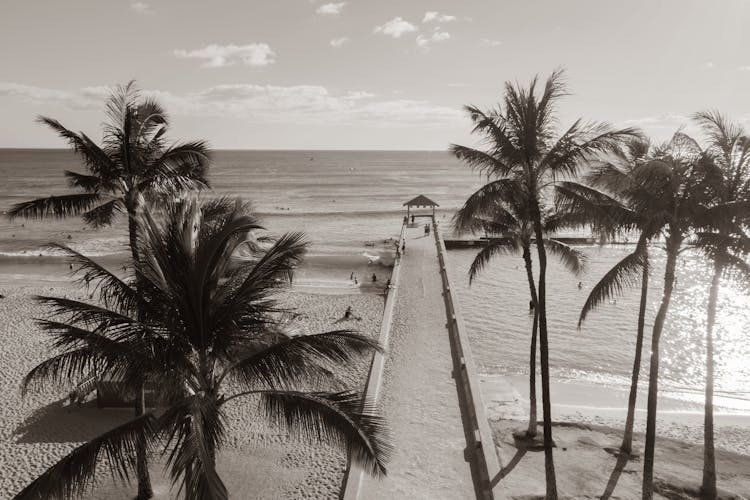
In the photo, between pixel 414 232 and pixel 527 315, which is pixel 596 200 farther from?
pixel 414 232

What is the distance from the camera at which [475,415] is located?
1234 centimetres

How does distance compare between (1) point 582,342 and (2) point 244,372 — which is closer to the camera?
(2) point 244,372

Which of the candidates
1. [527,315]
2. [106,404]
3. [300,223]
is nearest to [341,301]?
[527,315]

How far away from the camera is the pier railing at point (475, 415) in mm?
10250

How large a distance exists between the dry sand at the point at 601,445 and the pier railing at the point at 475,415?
344 mm

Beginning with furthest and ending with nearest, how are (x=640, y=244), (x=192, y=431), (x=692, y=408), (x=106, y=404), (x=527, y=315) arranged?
1. (x=527, y=315)
2. (x=692, y=408)
3. (x=106, y=404)
4. (x=640, y=244)
5. (x=192, y=431)

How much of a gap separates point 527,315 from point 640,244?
1680 cm

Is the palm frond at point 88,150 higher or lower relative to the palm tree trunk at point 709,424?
higher

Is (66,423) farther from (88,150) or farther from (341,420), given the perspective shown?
(341,420)

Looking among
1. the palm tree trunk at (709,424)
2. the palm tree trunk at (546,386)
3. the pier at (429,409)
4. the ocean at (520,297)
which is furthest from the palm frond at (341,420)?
the palm tree trunk at (709,424)

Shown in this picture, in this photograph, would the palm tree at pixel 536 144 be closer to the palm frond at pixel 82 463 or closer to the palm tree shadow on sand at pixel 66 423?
the palm frond at pixel 82 463

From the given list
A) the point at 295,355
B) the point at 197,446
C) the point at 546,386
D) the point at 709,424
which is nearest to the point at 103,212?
the point at 295,355

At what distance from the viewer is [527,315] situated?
24.8m

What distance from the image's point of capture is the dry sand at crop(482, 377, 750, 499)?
429 inches
